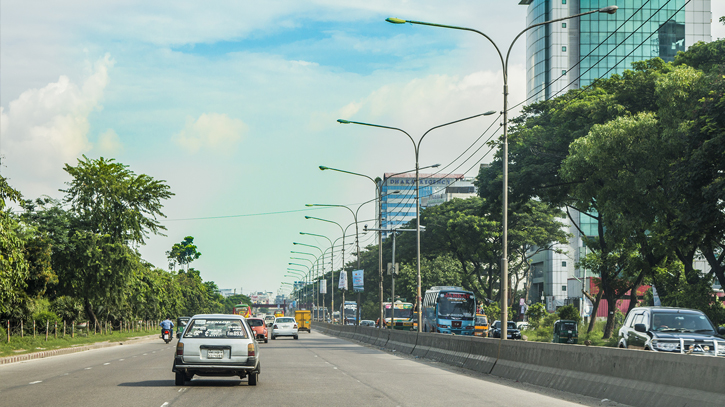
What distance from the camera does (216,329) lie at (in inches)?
663

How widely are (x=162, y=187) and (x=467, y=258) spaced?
108 feet

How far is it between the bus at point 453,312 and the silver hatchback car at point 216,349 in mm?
40346

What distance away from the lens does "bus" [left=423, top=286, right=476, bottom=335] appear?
185 ft

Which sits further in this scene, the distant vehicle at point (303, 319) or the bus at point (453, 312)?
the distant vehicle at point (303, 319)

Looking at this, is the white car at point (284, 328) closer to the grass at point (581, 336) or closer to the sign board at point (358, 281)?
the grass at point (581, 336)

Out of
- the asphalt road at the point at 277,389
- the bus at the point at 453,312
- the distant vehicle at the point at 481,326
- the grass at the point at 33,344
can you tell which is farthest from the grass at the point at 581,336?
the grass at the point at 33,344

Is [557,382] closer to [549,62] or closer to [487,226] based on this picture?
[487,226]

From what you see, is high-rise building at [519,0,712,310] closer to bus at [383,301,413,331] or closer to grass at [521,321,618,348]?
bus at [383,301,413,331]

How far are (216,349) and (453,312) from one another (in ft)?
137

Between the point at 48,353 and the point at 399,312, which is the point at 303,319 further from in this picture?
the point at 48,353

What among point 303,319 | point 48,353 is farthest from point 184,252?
point 48,353

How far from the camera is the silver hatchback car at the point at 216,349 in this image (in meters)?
16.2

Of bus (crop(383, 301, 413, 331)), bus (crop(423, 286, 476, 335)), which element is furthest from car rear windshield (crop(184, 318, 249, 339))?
bus (crop(383, 301, 413, 331))

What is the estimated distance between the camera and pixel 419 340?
33.8 metres
